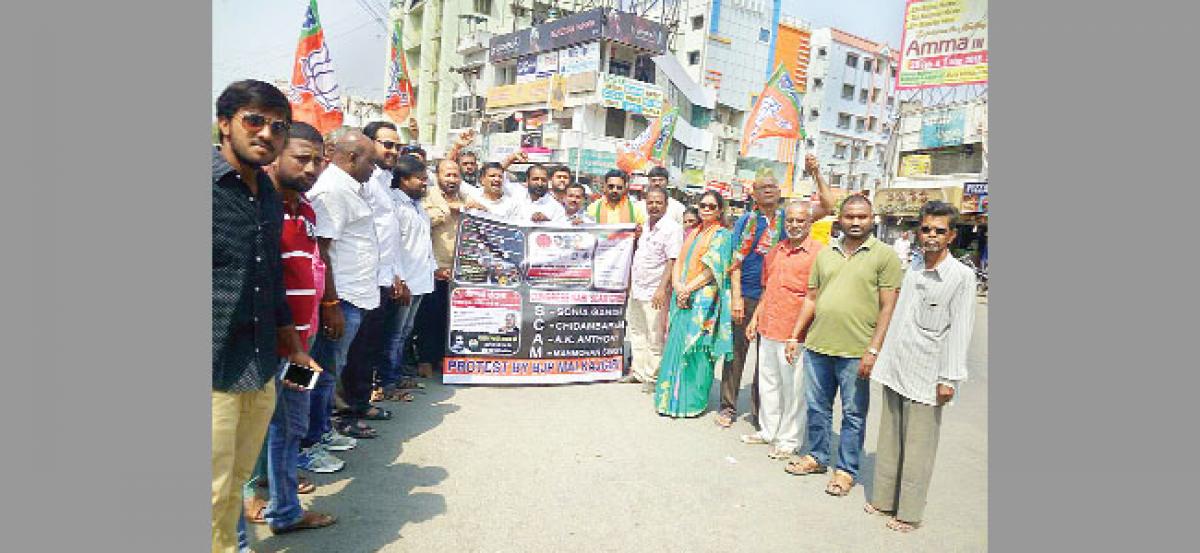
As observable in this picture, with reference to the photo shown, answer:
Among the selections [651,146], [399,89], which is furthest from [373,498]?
[651,146]

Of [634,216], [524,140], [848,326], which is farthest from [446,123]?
[848,326]

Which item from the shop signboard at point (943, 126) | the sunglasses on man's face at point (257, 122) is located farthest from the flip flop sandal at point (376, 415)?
the shop signboard at point (943, 126)

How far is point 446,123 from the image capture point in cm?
3819

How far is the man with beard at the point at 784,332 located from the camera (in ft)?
13.1

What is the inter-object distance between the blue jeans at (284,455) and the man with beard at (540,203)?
2867 mm

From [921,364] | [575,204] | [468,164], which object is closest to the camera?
[921,364]

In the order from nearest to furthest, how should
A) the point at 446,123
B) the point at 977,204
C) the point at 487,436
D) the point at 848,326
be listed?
the point at 977,204, the point at 848,326, the point at 487,436, the point at 446,123

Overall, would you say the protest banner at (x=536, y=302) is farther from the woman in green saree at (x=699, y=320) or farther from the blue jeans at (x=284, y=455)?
the blue jeans at (x=284, y=455)

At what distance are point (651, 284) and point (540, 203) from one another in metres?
1.35

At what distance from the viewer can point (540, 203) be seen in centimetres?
593

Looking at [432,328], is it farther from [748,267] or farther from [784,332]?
[784,332]

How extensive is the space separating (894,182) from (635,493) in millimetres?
1848

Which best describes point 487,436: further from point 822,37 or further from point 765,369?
point 822,37

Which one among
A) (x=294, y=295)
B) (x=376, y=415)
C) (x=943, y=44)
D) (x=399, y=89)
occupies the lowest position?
(x=376, y=415)
